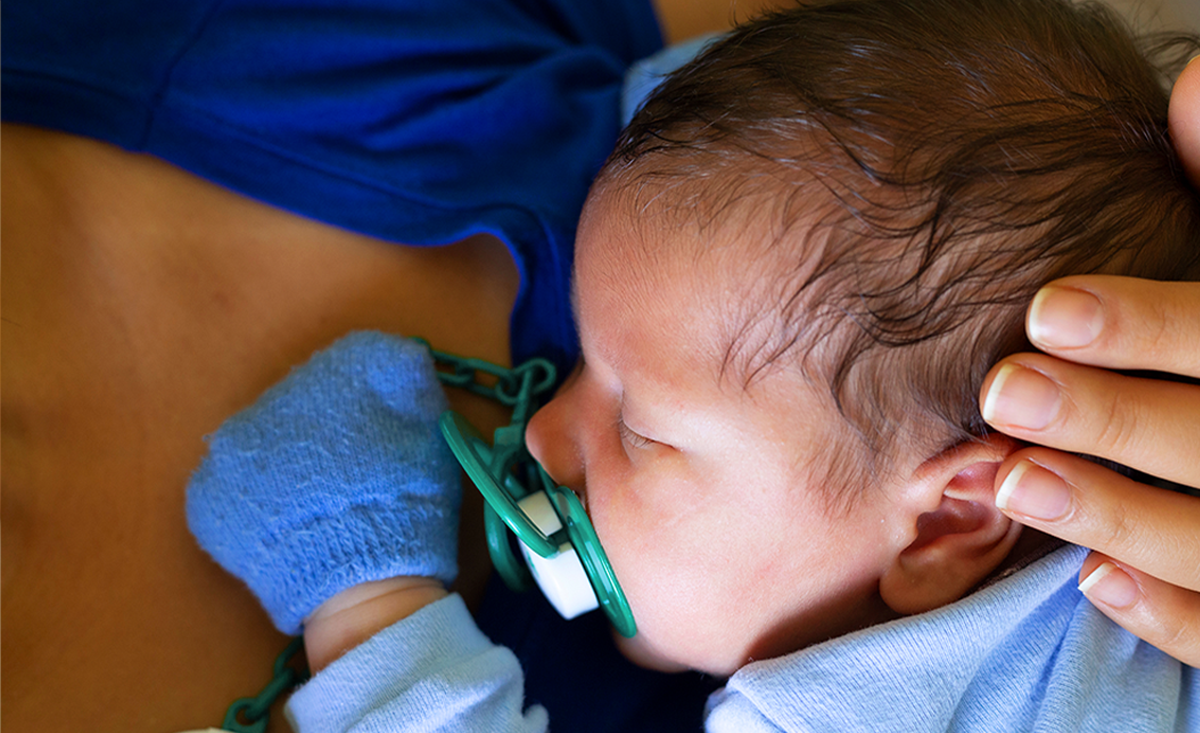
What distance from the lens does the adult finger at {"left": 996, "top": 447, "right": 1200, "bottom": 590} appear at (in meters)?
0.72

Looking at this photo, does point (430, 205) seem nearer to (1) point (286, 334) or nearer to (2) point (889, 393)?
(1) point (286, 334)

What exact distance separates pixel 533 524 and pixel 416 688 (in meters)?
0.21

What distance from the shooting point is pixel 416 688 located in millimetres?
833

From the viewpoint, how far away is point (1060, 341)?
67 cm

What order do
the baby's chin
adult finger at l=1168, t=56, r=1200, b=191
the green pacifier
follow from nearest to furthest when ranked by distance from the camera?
adult finger at l=1168, t=56, r=1200, b=191 → the green pacifier → the baby's chin

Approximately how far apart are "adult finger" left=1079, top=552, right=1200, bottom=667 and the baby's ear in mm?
100

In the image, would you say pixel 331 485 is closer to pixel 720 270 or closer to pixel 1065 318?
pixel 720 270

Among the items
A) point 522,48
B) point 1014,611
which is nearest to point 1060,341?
point 1014,611

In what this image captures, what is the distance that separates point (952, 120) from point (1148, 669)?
26.5 inches

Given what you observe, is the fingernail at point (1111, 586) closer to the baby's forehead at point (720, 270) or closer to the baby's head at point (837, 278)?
the baby's head at point (837, 278)

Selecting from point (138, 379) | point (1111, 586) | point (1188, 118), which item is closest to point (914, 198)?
point (1188, 118)

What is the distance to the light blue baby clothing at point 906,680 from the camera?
32.4 inches

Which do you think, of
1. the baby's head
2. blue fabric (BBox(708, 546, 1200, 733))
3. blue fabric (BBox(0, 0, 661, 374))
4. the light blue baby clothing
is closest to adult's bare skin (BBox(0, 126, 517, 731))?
blue fabric (BBox(0, 0, 661, 374))

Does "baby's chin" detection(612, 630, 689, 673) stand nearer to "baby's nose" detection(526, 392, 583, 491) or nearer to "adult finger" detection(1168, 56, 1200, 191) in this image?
"baby's nose" detection(526, 392, 583, 491)
